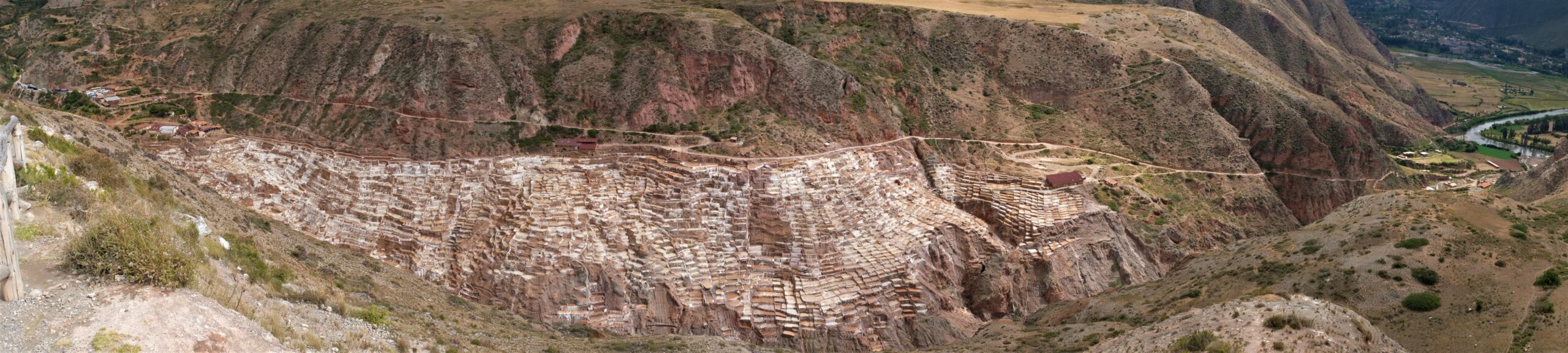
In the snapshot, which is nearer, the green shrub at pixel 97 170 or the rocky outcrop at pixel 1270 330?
the green shrub at pixel 97 170

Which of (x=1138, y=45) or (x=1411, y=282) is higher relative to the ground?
(x=1138, y=45)

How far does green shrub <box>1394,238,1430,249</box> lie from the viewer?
47.6 m

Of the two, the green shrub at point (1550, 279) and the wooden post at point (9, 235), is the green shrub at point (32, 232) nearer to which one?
the wooden post at point (9, 235)

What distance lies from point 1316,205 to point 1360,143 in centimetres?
1104

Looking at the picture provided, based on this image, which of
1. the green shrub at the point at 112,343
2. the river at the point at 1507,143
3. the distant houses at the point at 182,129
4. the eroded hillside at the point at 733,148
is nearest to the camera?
the green shrub at the point at 112,343

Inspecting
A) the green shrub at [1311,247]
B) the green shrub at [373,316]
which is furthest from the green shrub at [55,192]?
the green shrub at [1311,247]

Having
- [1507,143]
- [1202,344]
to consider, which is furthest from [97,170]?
[1507,143]

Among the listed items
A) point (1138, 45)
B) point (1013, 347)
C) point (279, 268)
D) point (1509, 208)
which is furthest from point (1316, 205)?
point (279, 268)

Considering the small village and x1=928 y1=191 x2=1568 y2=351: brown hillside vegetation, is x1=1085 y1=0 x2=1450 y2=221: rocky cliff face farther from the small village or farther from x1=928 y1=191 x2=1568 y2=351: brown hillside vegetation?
the small village

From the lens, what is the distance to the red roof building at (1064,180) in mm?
71125

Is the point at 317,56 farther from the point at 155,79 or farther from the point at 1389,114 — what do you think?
the point at 1389,114

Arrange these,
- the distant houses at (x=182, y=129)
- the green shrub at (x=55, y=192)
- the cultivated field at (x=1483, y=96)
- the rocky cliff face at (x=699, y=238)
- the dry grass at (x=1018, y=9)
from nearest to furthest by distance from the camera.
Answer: the green shrub at (x=55, y=192) → the rocky cliff face at (x=699, y=238) → the distant houses at (x=182, y=129) → the dry grass at (x=1018, y=9) → the cultivated field at (x=1483, y=96)

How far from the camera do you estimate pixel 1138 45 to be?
95250 millimetres

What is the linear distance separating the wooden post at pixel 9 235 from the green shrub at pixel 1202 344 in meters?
36.1
